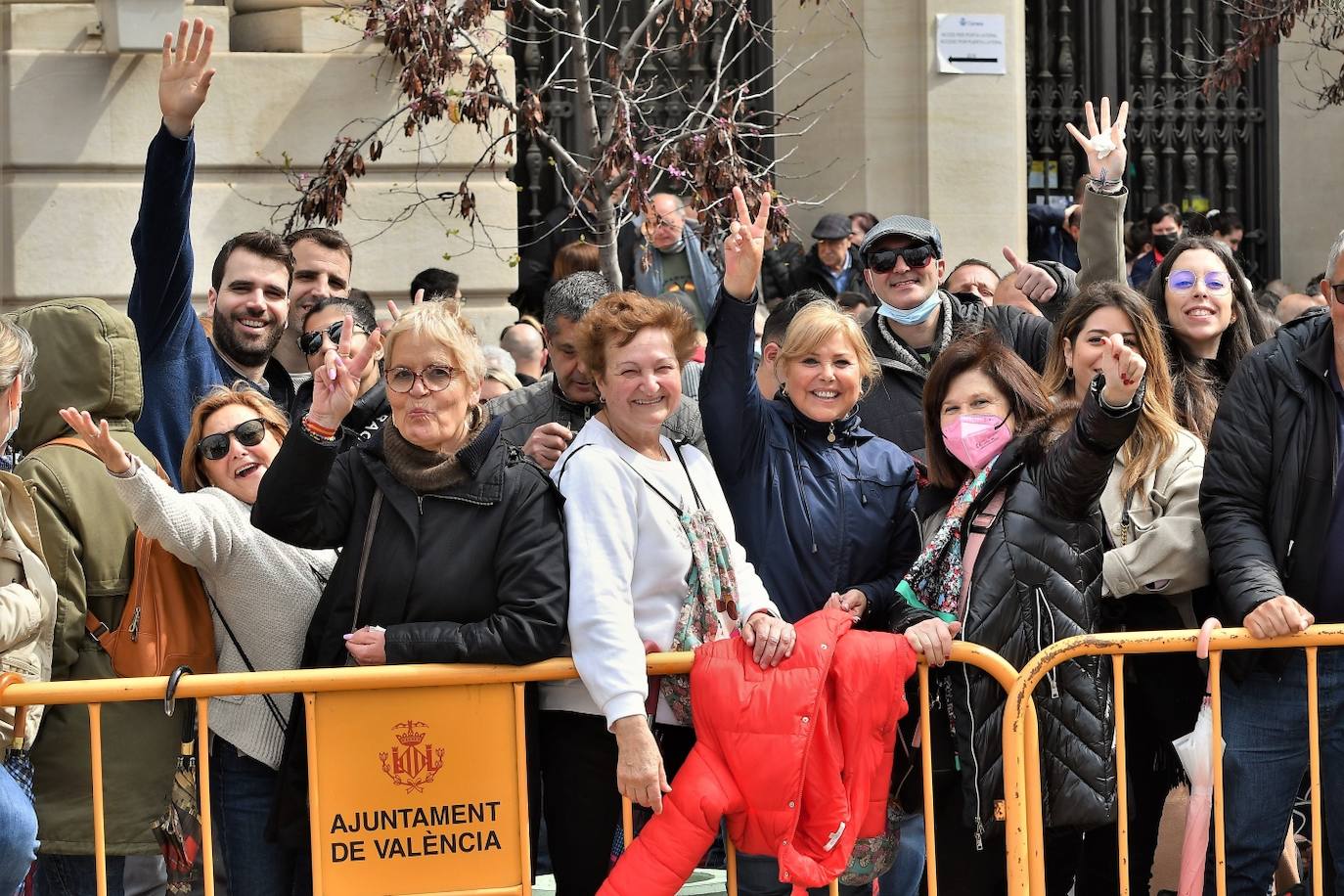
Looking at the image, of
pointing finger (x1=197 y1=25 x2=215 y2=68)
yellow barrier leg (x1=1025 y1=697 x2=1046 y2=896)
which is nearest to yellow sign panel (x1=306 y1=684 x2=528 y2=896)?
yellow barrier leg (x1=1025 y1=697 x2=1046 y2=896)

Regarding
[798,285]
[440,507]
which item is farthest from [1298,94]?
[440,507]

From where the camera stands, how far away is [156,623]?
4.35 metres

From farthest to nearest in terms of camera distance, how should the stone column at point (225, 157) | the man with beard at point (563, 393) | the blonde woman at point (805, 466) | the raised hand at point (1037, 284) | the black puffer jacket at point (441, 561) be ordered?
1. the stone column at point (225, 157)
2. the raised hand at point (1037, 284)
3. the man with beard at point (563, 393)
4. the blonde woman at point (805, 466)
5. the black puffer jacket at point (441, 561)

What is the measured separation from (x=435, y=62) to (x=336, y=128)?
4.22ft

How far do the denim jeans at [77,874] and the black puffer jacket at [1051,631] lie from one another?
206 centimetres

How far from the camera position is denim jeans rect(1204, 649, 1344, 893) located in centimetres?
464

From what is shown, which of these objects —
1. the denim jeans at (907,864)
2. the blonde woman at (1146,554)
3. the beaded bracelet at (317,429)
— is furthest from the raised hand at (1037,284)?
the beaded bracelet at (317,429)

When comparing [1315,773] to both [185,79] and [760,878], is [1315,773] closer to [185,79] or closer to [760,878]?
[760,878]

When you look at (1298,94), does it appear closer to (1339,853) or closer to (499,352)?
(499,352)

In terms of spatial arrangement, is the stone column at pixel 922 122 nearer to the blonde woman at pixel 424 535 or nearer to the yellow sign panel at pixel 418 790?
the blonde woman at pixel 424 535

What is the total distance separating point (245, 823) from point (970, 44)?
7484 mm

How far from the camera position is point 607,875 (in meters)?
4.30

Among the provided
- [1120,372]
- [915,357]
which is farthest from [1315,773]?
[915,357]

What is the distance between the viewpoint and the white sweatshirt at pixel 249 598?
169 inches
